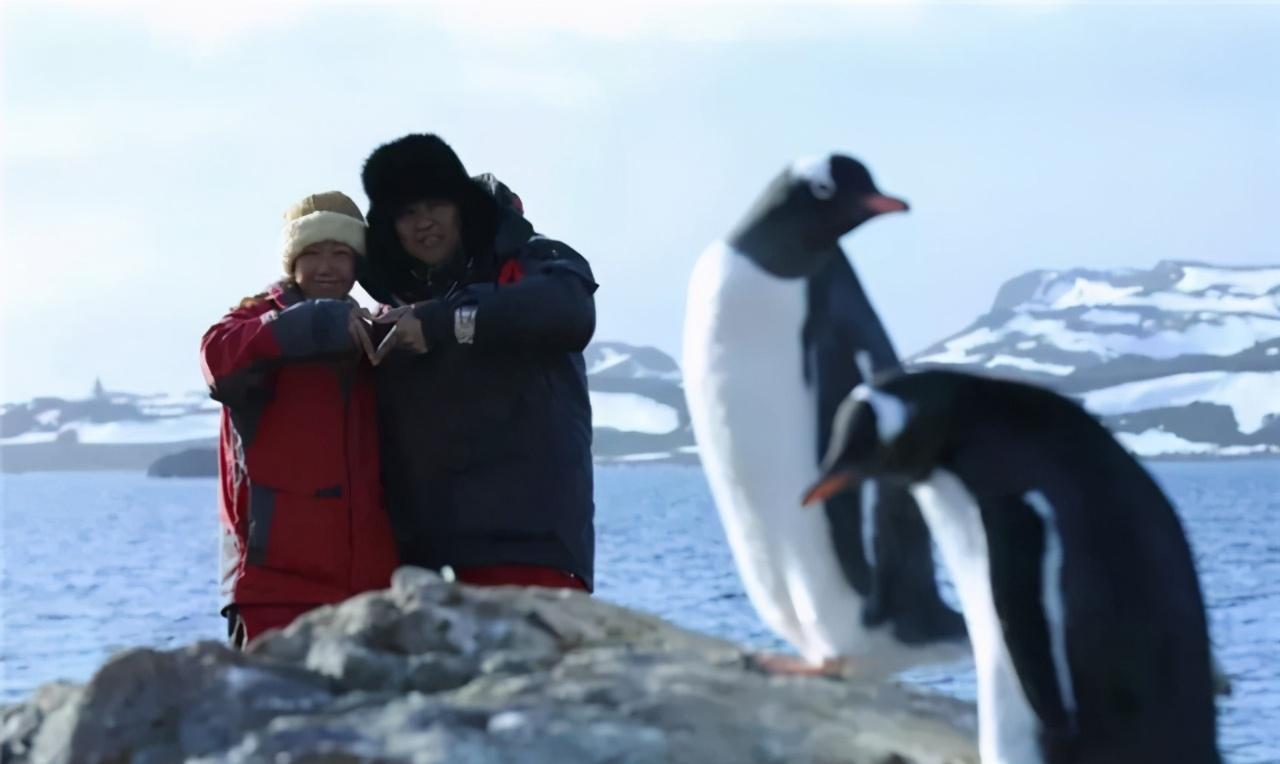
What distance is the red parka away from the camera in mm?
3541

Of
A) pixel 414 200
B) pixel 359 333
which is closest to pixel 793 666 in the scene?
pixel 359 333

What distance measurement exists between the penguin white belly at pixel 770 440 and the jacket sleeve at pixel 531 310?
0.35 metres

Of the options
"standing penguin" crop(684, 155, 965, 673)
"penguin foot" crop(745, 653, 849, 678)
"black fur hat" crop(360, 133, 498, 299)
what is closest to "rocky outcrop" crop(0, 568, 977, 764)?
"penguin foot" crop(745, 653, 849, 678)

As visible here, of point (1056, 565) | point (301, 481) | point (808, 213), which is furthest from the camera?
point (301, 481)

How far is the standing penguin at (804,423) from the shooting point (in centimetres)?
305

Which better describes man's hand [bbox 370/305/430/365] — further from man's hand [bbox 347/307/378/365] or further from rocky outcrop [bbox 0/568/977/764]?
rocky outcrop [bbox 0/568/977/764]

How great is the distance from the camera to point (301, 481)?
3533 millimetres

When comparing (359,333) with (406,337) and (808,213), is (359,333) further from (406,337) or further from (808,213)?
(808,213)

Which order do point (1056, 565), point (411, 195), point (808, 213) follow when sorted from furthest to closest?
point (411, 195) → point (808, 213) → point (1056, 565)

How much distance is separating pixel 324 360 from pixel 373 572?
1.44ft

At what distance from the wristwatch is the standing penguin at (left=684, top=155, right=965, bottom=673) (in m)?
0.41

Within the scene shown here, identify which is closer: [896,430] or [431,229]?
[896,430]

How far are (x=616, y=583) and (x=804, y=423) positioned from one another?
3293 centimetres

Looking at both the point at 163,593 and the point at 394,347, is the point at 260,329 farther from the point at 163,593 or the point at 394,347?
the point at 163,593
